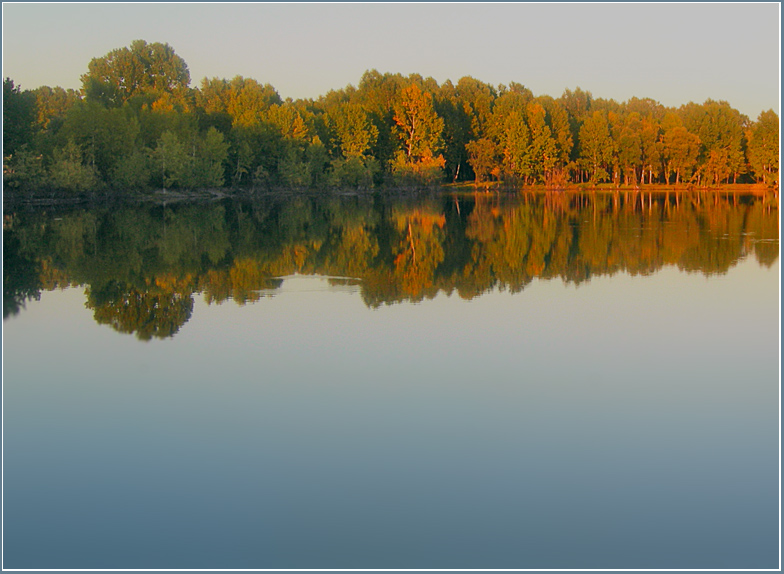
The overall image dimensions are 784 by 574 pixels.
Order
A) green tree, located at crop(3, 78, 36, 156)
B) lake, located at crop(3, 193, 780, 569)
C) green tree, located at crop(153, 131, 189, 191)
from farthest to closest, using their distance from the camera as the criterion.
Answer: green tree, located at crop(153, 131, 189, 191) → green tree, located at crop(3, 78, 36, 156) → lake, located at crop(3, 193, 780, 569)

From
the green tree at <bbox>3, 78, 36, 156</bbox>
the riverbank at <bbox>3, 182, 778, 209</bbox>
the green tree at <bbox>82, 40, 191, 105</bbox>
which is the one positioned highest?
the green tree at <bbox>82, 40, 191, 105</bbox>

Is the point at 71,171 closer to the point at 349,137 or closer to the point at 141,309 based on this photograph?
the point at 349,137

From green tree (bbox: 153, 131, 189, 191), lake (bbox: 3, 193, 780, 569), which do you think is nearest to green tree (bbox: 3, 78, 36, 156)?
green tree (bbox: 153, 131, 189, 191)

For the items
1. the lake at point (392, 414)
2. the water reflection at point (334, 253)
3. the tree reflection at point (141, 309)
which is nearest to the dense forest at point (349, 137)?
the water reflection at point (334, 253)

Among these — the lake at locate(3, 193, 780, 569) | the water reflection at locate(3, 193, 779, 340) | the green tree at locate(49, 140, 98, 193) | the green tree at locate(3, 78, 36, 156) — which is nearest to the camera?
the lake at locate(3, 193, 780, 569)

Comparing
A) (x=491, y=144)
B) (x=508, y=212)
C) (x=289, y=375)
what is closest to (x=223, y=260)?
(x=289, y=375)

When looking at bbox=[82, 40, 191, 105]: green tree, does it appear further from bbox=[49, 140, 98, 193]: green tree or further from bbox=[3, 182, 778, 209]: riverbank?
bbox=[49, 140, 98, 193]: green tree

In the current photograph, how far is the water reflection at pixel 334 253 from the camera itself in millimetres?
16375

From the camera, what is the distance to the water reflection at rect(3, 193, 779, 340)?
53.7 feet

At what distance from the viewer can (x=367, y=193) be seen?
71.9m

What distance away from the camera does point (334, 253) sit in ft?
76.1

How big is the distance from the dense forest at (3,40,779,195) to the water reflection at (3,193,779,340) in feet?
55.7

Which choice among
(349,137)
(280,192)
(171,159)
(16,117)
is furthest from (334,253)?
(349,137)

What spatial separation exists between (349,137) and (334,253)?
52177 millimetres
